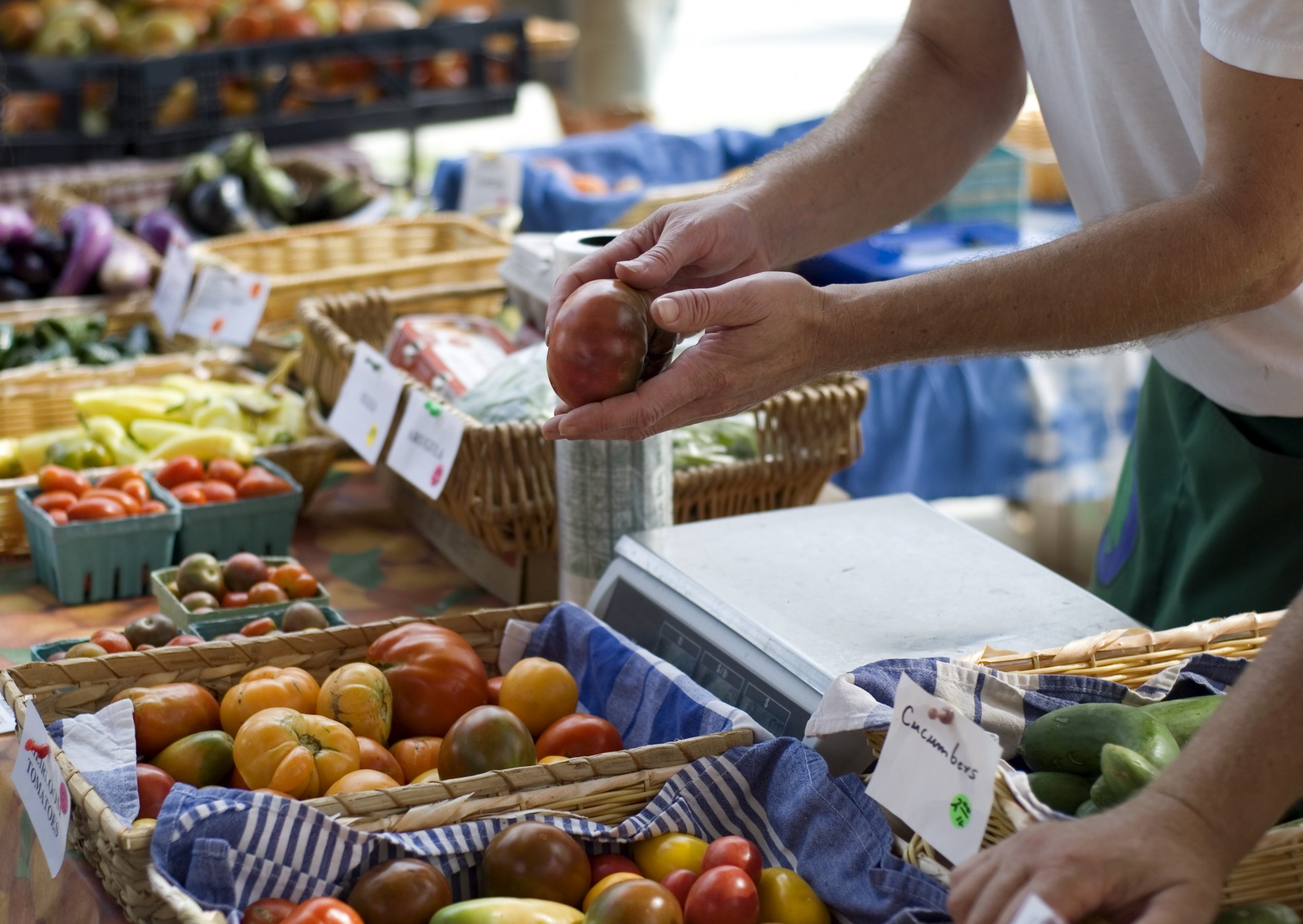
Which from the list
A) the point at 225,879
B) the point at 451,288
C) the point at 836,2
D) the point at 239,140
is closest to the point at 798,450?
the point at 451,288

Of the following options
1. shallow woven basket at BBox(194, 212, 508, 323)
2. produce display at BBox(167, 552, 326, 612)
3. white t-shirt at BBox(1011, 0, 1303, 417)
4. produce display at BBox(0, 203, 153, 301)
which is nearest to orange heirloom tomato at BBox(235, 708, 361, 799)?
produce display at BBox(167, 552, 326, 612)

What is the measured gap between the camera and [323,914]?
1.08 m

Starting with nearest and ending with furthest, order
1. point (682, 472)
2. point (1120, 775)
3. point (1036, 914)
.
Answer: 1. point (1036, 914)
2. point (1120, 775)
3. point (682, 472)

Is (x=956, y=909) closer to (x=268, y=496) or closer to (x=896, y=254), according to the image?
(x=268, y=496)

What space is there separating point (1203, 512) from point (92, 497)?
1.46 m

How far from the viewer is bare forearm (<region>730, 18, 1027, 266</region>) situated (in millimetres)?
1668

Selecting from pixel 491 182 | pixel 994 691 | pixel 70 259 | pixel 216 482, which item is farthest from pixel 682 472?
pixel 70 259

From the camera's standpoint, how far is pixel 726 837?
3.96 feet

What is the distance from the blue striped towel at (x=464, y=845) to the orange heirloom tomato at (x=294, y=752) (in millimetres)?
122

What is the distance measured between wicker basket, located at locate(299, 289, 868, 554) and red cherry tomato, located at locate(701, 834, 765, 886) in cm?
71

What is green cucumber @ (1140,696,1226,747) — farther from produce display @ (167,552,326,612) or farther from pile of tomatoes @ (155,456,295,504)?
pile of tomatoes @ (155,456,295,504)

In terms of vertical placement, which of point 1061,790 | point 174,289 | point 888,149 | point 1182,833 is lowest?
point 174,289

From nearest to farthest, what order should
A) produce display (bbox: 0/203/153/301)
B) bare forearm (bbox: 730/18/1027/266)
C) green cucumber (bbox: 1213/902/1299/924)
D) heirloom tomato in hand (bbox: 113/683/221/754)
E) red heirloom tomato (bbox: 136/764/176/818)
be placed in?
green cucumber (bbox: 1213/902/1299/924) < red heirloom tomato (bbox: 136/764/176/818) < heirloom tomato in hand (bbox: 113/683/221/754) < bare forearm (bbox: 730/18/1027/266) < produce display (bbox: 0/203/153/301)

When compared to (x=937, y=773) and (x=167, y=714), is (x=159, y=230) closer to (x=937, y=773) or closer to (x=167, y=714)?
(x=167, y=714)
